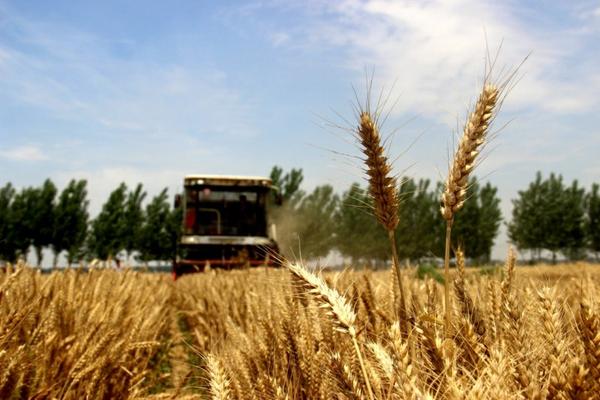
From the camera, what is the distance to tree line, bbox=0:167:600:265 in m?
46.6

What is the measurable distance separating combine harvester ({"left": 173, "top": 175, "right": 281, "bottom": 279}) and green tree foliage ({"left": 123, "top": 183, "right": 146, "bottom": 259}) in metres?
34.9

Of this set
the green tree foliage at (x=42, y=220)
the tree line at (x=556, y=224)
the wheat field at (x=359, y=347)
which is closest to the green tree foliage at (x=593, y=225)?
the tree line at (x=556, y=224)

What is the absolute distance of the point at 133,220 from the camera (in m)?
49.2

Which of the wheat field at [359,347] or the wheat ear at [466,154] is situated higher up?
the wheat ear at [466,154]

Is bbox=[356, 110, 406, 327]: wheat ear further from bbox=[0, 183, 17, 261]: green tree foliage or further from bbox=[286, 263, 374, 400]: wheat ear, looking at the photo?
bbox=[0, 183, 17, 261]: green tree foliage

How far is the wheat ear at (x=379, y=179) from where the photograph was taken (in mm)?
1395

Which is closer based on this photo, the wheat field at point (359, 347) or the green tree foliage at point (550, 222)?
the wheat field at point (359, 347)

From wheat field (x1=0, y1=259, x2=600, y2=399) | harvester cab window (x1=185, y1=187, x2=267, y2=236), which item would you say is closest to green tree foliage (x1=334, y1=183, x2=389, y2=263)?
harvester cab window (x1=185, y1=187, x2=267, y2=236)

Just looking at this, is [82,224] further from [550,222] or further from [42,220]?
[550,222]

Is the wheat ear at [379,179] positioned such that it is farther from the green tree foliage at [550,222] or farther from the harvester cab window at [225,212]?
the green tree foliage at [550,222]

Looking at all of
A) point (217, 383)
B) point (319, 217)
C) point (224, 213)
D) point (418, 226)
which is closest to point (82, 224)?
point (319, 217)

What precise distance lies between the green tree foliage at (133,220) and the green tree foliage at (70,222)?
10.4ft

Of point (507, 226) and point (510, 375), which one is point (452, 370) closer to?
point (510, 375)

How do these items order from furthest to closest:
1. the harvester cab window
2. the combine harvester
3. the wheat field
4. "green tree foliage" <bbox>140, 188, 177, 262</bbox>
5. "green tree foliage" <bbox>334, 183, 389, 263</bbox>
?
"green tree foliage" <bbox>334, 183, 389, 263</bbox>
"green tree foliage" <bbox>140, 188, 177, 262</bbox>
the harvester cab window
the combine harvester
the wheat field
